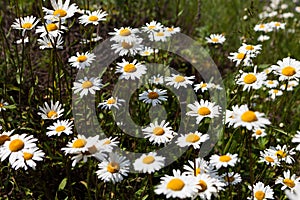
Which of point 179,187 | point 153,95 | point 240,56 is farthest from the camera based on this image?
point 240,56

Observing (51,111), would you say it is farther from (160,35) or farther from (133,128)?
(160,35)

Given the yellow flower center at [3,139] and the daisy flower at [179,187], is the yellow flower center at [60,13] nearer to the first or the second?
the yellow flower center at [3,139]

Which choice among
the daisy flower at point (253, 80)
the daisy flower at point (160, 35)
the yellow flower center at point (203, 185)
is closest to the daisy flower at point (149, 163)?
the yellow flower center at point (203, 185)

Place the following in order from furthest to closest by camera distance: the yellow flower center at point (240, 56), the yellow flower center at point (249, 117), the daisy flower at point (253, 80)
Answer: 1. the yellow flower center at point (240, 56)
2. the daisy flower at point (253, 80)
3. the yellow flower center at point (249, 117)

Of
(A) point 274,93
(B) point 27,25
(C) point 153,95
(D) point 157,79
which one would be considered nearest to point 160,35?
(D) point 157,79

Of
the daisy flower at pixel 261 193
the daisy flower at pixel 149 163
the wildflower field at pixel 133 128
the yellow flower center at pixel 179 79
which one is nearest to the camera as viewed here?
the daisy flower at pixel 149 163

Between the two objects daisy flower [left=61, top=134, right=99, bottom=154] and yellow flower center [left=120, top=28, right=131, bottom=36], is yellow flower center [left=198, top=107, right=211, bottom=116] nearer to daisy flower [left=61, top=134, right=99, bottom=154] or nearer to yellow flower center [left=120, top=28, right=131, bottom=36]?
daisy flower [left=61, top=134, right=99, bottom=154]
